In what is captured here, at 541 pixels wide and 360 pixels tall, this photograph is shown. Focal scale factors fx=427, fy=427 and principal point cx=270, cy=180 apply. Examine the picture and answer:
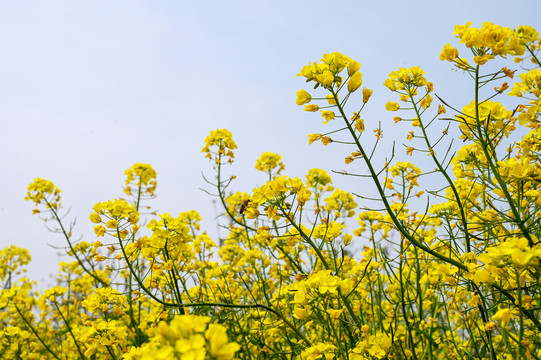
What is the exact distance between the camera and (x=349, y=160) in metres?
2.23

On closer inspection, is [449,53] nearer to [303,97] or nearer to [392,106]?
[392,106]

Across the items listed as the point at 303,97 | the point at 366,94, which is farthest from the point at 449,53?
the point at 303,97

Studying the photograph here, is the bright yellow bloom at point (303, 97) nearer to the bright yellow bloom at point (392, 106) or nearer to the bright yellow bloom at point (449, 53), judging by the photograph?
the bright yellow bloom at point (392, 106)

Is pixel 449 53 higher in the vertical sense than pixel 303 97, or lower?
lower

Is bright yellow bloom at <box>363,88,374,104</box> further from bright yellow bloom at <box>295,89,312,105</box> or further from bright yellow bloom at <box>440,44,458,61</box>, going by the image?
bright yellow bloom at <box>440,44,458,61</box>

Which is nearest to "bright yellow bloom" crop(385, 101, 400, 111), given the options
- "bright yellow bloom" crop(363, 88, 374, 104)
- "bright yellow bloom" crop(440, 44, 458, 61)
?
"bright yellow bloom" crop(363, 88, 374, 104)

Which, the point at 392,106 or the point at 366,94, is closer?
the point at 366,94

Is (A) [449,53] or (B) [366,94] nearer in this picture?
(A) [449,53]

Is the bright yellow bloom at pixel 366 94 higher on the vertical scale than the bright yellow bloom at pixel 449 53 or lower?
higher

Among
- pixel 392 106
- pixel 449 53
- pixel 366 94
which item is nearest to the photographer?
pixel 449 53

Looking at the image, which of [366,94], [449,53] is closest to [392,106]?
[366,94]

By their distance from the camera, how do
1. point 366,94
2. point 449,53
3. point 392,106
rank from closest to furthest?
point 449,53, point 366,94, point 392,106

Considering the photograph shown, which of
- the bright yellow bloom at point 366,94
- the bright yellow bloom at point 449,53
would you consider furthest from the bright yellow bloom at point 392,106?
the bright yellow bloom at point 449,53

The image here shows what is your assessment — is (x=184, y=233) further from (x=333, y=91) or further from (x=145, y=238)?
(x=333, y=91)
